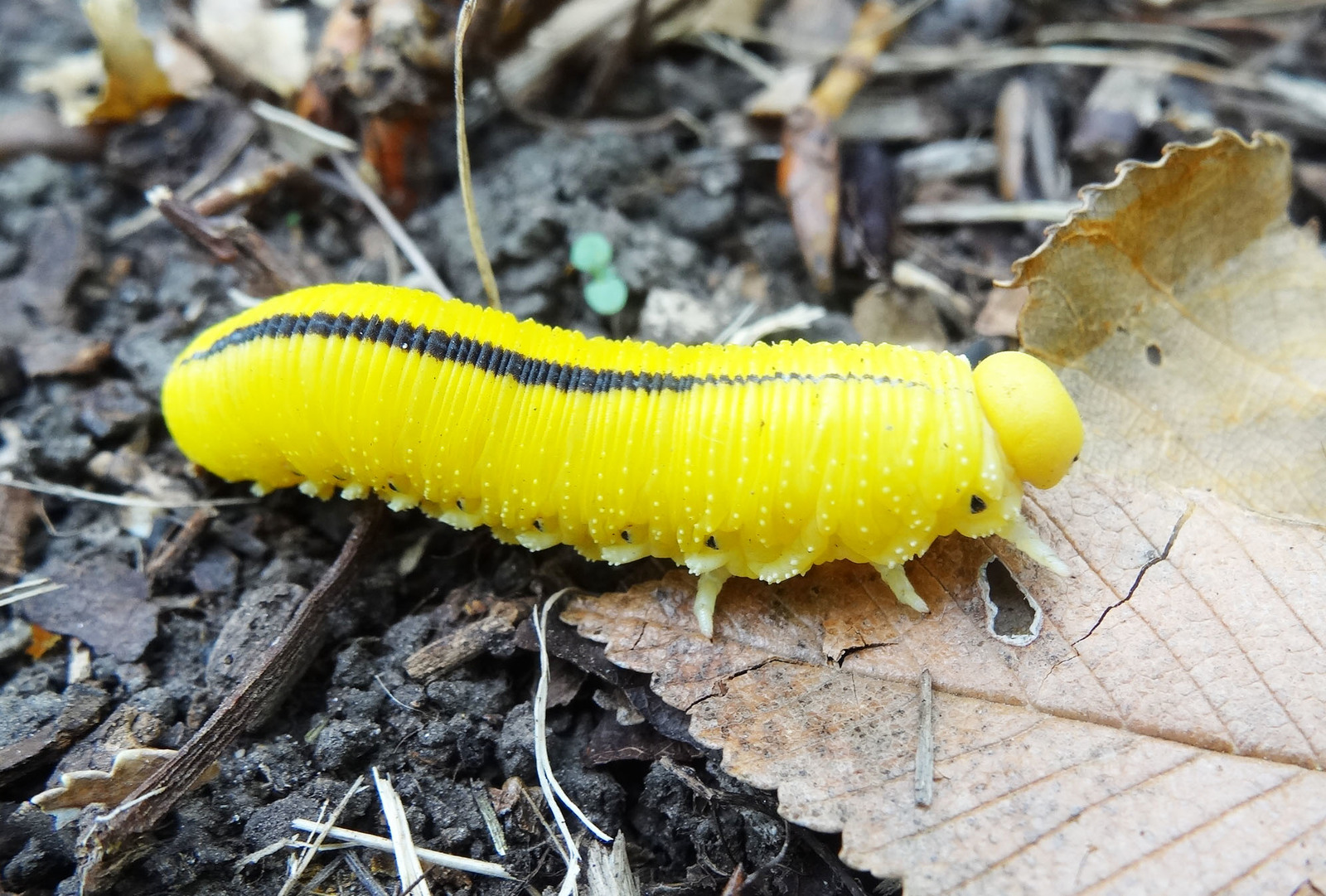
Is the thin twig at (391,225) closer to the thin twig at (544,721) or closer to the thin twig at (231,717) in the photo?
the thin twig at (231,717)

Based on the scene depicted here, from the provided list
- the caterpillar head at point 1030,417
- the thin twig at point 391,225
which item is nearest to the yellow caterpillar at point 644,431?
the caterpillar head at point 1030,417

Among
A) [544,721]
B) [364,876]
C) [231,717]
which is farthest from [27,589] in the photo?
[544,721]

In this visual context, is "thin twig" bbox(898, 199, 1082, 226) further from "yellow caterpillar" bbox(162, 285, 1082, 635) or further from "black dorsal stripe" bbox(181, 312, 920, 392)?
"black dorsal stripe" bbox(181, 312, 920, 392)

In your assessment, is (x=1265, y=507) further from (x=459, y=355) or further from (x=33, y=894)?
(x=33, y=894)

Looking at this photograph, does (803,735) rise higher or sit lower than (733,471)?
lower

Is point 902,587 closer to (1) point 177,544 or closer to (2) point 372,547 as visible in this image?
(2) point 372,547

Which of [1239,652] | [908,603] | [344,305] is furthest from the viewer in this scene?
[344,305]

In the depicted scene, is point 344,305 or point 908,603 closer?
point 908,603

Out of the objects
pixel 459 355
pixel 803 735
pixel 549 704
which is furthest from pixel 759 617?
pixel 459 355
